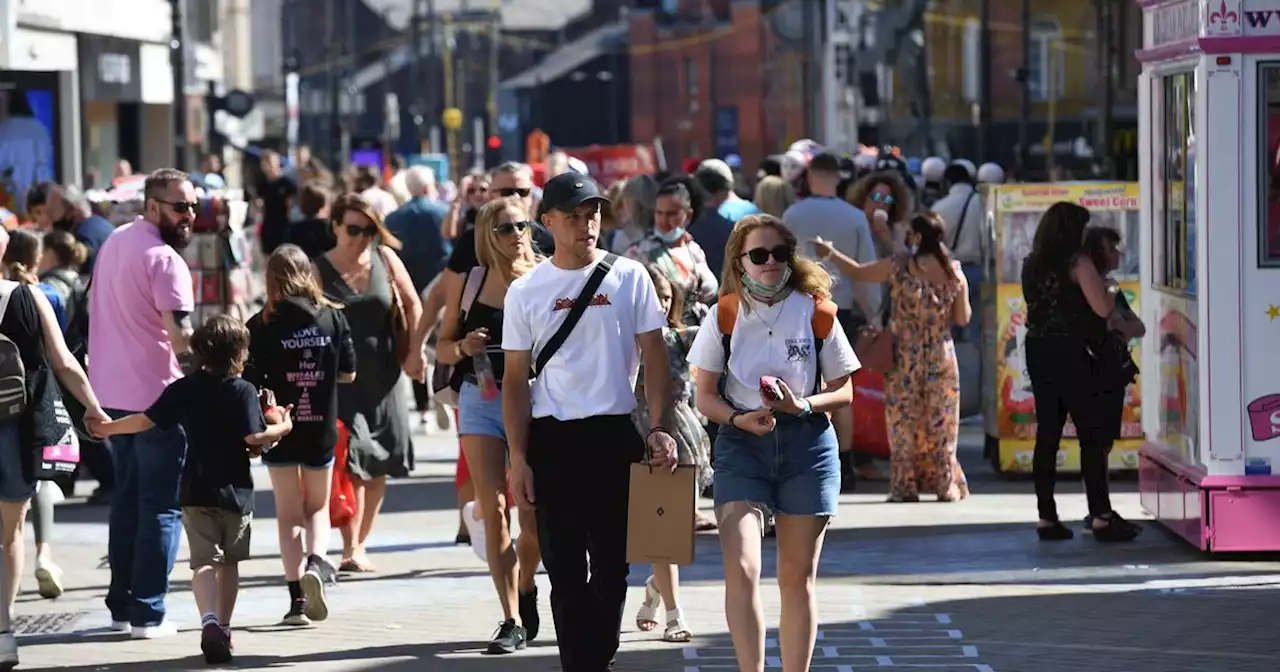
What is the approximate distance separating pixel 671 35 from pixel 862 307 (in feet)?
250

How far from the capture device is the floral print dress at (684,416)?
926cm

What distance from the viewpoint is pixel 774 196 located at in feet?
49.0

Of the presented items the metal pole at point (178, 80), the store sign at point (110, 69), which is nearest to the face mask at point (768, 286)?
the metal pole at point (178, 80)

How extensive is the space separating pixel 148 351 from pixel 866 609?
123 inches

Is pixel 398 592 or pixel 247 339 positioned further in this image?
pixel 398 592

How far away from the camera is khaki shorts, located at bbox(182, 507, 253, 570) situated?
957 centimetres

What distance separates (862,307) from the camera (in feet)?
48.8

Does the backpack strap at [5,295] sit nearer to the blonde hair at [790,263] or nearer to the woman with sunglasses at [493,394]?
the woman with sunglasses at [493,394]

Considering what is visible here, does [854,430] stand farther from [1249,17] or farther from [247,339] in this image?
[247,339]

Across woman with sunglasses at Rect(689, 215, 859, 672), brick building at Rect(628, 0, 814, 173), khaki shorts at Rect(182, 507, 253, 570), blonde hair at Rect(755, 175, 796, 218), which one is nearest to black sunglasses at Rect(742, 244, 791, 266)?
woman with sunglasses at Rect(689, 215, 859, 672)

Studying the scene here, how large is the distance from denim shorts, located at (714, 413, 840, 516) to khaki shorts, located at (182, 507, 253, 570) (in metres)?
2.42

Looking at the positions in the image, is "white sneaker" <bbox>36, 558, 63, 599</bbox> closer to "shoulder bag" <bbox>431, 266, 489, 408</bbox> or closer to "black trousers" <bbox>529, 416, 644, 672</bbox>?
"shoulder bag" <bbox>431, 266, 489, 408</bbox>

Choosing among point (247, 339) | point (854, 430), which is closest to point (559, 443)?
point (247, 339)

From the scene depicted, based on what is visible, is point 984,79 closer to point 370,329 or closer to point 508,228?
point 370,329
